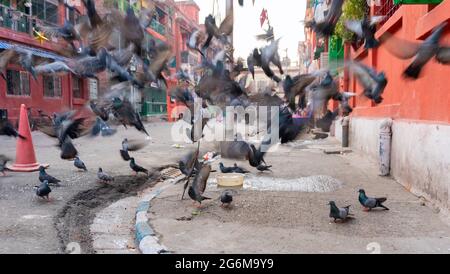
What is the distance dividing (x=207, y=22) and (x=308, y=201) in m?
2.70

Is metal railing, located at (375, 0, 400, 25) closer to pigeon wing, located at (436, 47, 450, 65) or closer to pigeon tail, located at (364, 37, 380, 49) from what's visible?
pigeon tail, located at (364, 37, 380, 49)

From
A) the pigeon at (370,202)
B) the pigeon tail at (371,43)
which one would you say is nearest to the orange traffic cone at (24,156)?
the pigeon at (370,202)

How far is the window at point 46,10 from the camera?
1970 cm

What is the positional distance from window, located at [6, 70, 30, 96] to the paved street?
11.4 metres

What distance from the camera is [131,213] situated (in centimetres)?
559

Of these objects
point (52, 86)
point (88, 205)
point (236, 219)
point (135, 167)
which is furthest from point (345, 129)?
point (52, 86)

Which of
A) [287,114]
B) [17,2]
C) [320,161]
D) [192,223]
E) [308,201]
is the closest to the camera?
[192,223]

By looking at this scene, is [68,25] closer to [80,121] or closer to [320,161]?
[80,121]

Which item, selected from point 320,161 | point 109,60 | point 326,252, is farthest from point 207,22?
point 320,161

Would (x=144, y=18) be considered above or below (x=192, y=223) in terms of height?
above

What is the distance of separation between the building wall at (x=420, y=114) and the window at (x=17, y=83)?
15005 mm

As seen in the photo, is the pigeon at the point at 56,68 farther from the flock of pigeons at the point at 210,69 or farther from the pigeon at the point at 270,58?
the pigeon at the point at 270,58
